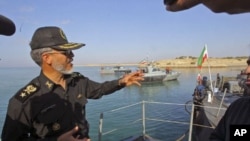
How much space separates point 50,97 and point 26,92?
21cm

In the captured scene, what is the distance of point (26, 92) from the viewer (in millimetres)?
2564

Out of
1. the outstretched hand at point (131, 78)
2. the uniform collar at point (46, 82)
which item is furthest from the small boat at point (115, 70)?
the uniform collar at point (46, 82)

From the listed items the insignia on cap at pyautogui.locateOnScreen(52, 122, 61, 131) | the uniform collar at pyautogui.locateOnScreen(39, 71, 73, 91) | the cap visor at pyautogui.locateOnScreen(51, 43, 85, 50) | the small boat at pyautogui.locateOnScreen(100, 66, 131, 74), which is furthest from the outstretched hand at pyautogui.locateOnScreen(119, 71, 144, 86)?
the small boat at pyautogui.locateOnScreen(100, 66, 131, 74)

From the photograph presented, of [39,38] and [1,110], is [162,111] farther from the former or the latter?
[39,38]

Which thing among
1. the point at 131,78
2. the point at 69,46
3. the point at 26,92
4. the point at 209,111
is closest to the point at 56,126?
the point at 26,92

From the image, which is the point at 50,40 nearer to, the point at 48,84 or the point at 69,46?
the point at 69,46

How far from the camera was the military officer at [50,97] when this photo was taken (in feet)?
8.00

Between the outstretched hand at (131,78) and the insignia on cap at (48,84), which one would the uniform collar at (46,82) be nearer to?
the insignia on cap at (48,84)

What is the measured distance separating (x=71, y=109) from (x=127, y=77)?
37.6 inches

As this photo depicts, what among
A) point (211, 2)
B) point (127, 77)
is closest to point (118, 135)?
point (127, 77)

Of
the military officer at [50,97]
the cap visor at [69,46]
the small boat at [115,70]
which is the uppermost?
the cap visor at [69,46]

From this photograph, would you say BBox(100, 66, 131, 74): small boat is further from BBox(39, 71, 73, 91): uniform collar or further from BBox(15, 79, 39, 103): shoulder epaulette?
BBox(15, 79, 39, 103): shoulder epaulette

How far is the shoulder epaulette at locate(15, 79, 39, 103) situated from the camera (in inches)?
98.4

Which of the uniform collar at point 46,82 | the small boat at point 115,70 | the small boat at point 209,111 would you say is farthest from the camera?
the small boat at point 115,70
